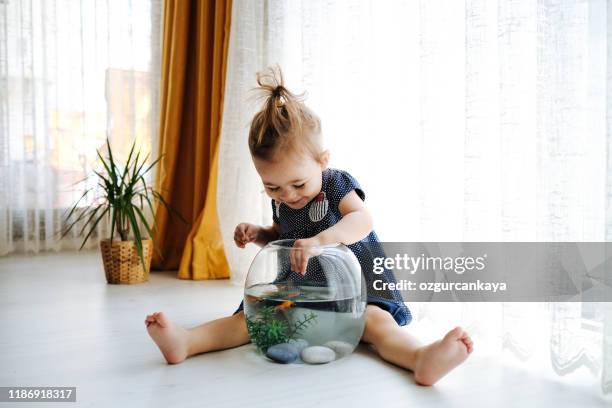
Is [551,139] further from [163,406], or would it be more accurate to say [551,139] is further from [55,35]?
[55,35]

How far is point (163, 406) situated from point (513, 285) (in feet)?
2.75

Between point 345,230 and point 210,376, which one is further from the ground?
point 345,230

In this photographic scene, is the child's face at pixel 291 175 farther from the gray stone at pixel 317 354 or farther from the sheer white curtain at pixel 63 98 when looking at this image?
the sheer white curtain at pixel 63 98

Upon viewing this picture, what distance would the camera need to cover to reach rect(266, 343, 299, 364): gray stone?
4.41 ft

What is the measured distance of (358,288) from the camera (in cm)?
137

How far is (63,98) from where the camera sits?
3.27m

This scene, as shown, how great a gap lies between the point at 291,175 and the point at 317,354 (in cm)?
43

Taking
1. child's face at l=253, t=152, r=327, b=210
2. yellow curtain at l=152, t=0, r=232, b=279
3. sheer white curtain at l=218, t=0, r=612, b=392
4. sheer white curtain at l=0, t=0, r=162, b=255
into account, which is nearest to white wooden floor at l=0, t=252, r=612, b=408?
sheer white curtain at l=218, t=0, r=612, b=392

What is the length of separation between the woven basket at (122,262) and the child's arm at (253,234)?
0.97 metres

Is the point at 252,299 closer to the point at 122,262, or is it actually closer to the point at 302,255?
the point at 302,255

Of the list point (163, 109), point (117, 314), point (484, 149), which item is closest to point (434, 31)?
point (484, 149)

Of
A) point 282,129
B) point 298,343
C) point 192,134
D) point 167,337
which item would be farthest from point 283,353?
point 192,134

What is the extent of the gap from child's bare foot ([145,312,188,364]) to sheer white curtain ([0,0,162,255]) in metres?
1.90

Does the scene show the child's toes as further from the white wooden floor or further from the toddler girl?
the white wooden floor
